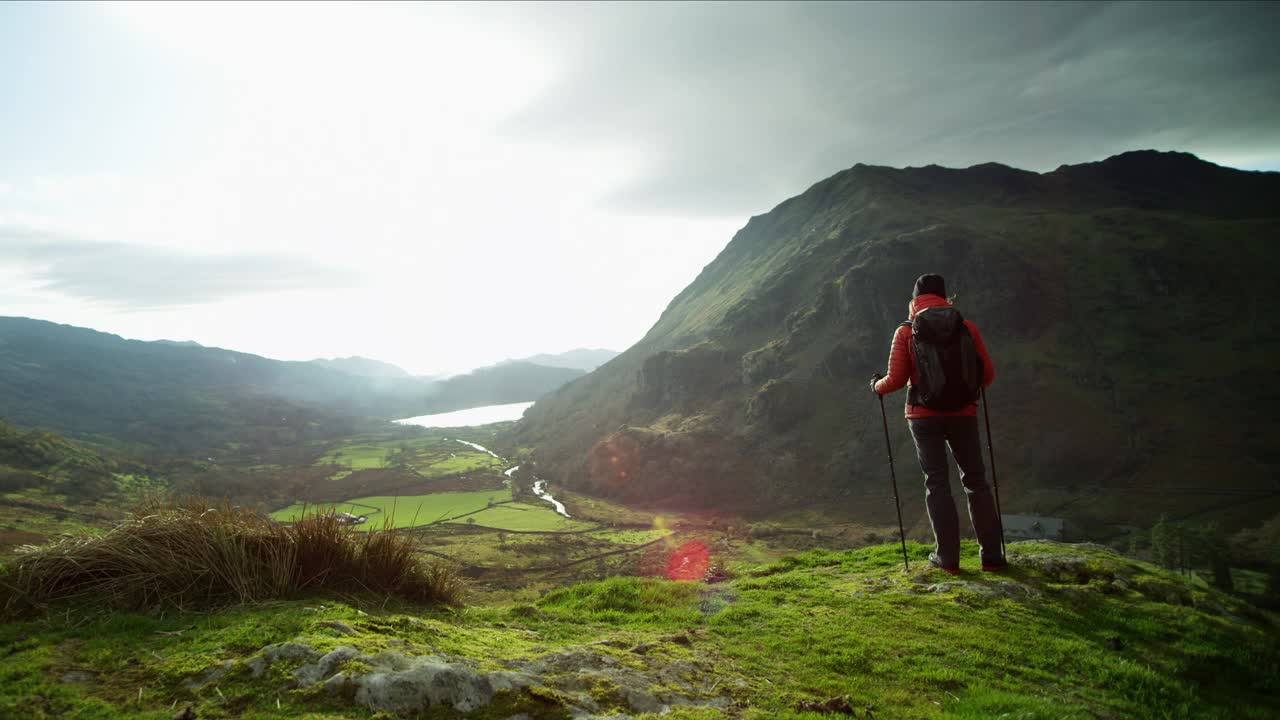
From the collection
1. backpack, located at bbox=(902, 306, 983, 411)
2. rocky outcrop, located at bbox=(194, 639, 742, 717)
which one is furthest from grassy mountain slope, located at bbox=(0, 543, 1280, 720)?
backpack, located at bbox=(902, 306, 983, 411)

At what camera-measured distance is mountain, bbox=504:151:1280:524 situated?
245 ft

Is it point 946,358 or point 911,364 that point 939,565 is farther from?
point 946,358

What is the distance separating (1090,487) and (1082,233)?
73476 mm

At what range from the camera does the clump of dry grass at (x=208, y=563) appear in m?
5.00

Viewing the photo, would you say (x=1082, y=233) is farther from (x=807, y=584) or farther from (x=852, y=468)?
(x=807, y=584)

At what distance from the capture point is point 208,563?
5.46m

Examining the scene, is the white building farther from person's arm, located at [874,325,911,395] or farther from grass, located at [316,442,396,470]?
grass, located at [316,442,396,470]

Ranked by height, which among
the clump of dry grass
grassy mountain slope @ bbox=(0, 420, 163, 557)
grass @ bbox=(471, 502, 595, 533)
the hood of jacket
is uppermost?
the hood of jacket

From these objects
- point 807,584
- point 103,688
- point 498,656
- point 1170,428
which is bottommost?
point 1170,428

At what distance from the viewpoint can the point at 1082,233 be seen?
11638 cm

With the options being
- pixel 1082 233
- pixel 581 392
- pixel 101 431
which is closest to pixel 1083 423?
pixel 1082 233

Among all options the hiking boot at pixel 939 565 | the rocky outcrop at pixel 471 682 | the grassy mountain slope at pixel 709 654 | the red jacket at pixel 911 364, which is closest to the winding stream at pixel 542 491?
the hiking boot at pixel 939 565

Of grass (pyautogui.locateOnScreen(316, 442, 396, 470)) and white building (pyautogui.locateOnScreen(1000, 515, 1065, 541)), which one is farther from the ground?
grass (pyautogui.locateOnScreen(316, 442, 396, 470))

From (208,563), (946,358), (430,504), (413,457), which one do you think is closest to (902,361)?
(946,358)
